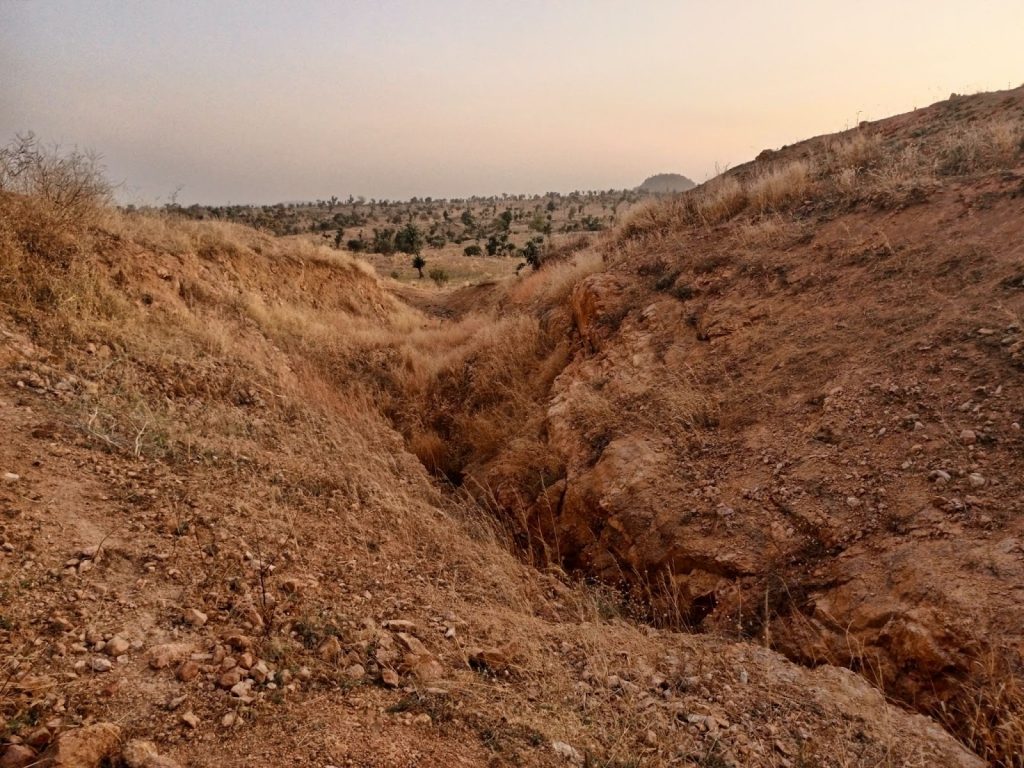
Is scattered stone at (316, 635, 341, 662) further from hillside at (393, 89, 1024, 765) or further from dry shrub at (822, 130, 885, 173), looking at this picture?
dry shrub at (822, 130, 885, 173)

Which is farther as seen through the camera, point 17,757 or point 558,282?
point 558,282

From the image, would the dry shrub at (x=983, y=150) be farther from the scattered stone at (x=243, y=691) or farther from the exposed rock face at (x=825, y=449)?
the scattered stone at (x=243, y=691)

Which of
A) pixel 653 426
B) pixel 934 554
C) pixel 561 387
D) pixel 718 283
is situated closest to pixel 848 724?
pixel 934 554

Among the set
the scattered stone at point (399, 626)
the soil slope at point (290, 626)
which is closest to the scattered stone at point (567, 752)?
the soil slope at point (290, 626)

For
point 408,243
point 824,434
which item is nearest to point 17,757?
point 824,434

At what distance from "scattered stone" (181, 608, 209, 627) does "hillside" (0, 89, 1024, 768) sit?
16 mm

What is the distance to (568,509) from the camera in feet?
16.9

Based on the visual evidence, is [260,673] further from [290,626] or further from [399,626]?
[399,626]

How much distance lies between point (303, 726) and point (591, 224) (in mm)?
36647

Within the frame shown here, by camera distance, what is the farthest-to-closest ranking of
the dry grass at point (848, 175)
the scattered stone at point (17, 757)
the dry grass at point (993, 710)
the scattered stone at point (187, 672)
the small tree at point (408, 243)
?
the small tree at point (408, 243)
the dry grass at point (848, 175)
the dry grass at point (993, 710)
the scattered stone at point (187, 672)
the scattered stone at point (17, 757)

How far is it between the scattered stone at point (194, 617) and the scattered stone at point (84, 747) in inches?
25.7

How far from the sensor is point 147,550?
3.06 metres

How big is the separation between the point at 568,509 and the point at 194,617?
10.2ft

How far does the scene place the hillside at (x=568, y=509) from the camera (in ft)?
7.97
